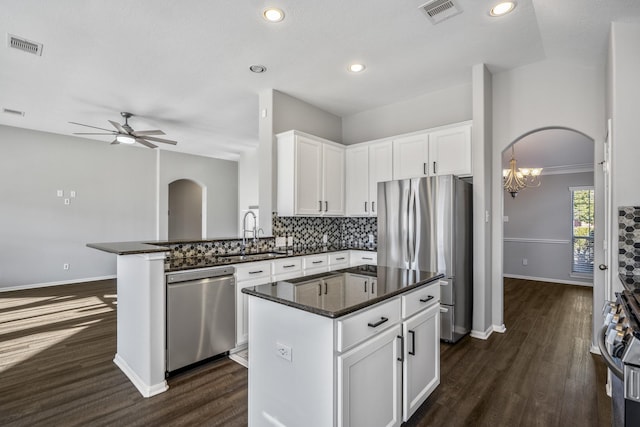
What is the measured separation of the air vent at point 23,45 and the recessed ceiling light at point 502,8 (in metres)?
4.02

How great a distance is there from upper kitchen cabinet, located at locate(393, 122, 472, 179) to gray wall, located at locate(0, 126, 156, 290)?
577cm

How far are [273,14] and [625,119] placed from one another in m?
2.75

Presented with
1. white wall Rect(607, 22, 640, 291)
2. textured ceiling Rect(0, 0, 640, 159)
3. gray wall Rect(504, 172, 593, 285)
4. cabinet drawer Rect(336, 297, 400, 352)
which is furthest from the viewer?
gray wall Rect(504, 172, 593, 285)

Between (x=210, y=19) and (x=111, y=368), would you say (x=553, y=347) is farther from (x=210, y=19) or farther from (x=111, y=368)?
(x=210, y=19)

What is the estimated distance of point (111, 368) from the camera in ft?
9.01

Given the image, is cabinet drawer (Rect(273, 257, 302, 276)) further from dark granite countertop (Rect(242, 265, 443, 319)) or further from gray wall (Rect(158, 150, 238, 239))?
gray wall (Rect(158, 150, 238, 239))

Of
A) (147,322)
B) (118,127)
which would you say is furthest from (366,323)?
(118,127)

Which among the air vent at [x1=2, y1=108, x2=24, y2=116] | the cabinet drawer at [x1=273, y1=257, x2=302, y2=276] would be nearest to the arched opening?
the cabinet drawer at [x1=273, y1=257, x2=302, y2=276]

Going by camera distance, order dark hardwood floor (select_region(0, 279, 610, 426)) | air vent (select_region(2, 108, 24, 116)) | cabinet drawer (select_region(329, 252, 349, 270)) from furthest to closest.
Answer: air vent (select_region(2, 108, 24, 116)) < cabinet drawer (select_region(329, 252, 349, 270)) < dark hardwood floor (select_region(0, 279, 610, 426))

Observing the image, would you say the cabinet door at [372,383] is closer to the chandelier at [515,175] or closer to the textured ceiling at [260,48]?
the textured ceiling at [260,48]

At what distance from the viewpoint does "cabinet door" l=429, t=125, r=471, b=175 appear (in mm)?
3600

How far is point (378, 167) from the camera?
14.2 ft

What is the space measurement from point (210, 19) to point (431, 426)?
3.41m

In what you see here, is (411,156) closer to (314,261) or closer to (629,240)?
(314,261)
